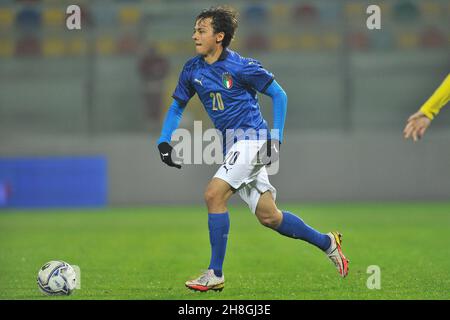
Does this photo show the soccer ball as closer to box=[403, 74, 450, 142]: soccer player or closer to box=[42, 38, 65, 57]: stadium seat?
box=[403, 74, 450, 142]: soccer player

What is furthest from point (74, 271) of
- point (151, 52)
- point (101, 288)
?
point (151, 52)

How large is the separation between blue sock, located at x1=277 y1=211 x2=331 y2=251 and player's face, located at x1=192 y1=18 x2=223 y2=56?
1284mm

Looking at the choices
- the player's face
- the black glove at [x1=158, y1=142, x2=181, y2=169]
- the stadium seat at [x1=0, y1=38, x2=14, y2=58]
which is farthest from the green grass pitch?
the stadium seat at [x1=0, y1=38, x2=14, y2=58]

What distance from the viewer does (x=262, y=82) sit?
22.1ft

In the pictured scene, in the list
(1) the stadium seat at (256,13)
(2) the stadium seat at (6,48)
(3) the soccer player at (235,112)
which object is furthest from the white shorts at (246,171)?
(2) the stadium seat at (6,48)

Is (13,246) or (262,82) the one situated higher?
(262,82)

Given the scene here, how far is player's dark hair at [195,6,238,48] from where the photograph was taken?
6.82 meters

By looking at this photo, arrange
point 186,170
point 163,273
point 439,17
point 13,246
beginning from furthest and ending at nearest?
point 439,17 < point 186,170 < point 13,246 < point 163,273

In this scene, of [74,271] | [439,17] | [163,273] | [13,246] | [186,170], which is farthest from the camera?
[439,17]

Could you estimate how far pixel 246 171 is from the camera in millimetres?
6562

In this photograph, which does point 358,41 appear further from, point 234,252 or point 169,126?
point 169,126

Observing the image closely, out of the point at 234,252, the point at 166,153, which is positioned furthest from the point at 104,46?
the point at 166,153

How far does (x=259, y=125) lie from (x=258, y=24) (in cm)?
990

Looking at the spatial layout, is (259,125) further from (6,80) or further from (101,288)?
(6,80)
